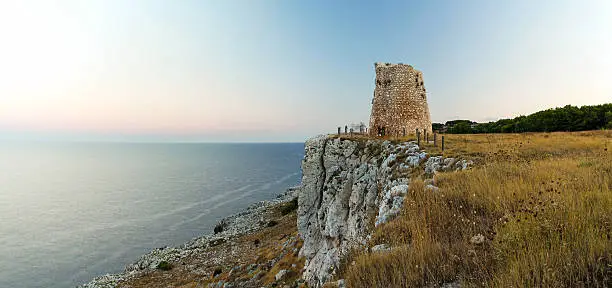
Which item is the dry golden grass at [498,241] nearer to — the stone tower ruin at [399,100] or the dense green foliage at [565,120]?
the stone tower ruin at [399,100]

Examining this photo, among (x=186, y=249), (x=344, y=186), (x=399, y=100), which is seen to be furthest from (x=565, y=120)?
(x=186, y=249)

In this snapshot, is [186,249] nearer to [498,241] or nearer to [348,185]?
[348,185]

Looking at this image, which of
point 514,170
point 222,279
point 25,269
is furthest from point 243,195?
point 514,170

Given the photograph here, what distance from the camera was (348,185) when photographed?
2088 centimetres

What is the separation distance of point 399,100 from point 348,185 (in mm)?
10922

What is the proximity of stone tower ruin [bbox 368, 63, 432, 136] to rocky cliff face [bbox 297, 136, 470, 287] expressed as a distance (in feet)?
16.5

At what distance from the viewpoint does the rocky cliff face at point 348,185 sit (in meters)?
13.5

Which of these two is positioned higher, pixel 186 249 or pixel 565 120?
pixel 565 120

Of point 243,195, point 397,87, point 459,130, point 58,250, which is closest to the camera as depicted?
point 397,87

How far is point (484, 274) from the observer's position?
3.80 meters

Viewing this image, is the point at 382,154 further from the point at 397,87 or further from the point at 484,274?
the point at 484,274

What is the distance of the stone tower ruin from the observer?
2661 cm

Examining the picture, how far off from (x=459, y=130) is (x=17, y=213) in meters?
106

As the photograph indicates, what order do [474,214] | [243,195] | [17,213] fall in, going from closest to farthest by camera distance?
[474,214]
[17,213]
[243,195]
